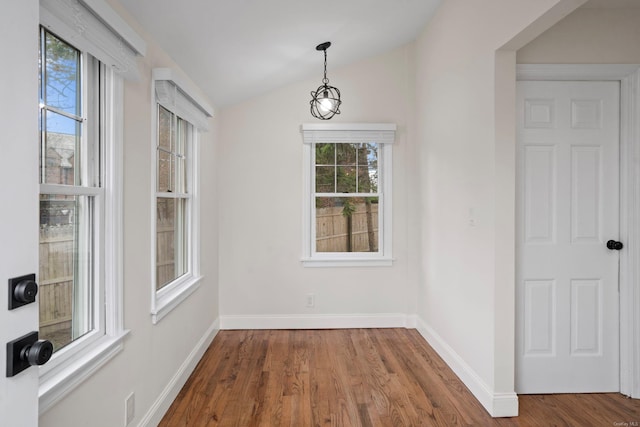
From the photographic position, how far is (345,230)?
4156mm

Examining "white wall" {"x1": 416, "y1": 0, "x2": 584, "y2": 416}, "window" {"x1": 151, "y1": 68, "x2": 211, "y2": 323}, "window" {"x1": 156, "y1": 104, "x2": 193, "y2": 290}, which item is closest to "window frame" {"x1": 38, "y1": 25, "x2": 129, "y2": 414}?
"window" {"x1": 151, "y1": 68, "x2": 211, "y2": 323}

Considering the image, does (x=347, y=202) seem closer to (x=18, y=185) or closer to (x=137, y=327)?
(x=137, y=327)

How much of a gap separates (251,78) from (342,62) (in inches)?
41.6

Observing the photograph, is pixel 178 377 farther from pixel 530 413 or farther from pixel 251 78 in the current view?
pixel 251 78

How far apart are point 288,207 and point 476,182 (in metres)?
2.03

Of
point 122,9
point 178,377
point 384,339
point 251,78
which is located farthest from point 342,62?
point 178,377

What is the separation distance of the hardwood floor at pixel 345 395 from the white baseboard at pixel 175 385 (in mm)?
49

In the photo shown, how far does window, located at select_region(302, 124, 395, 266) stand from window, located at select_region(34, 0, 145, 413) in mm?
2404

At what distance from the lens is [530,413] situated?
2.35 m

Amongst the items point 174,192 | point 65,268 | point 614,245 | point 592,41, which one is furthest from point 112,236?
point 592,41

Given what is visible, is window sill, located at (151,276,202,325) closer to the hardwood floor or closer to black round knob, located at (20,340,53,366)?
the hardwood floor

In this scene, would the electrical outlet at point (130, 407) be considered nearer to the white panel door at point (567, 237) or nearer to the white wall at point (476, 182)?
the white wall at point (476, 182)

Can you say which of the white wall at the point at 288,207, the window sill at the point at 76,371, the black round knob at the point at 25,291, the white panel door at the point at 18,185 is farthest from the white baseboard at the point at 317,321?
the black round knob at the point at 25,291

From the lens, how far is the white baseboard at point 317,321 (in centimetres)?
402
